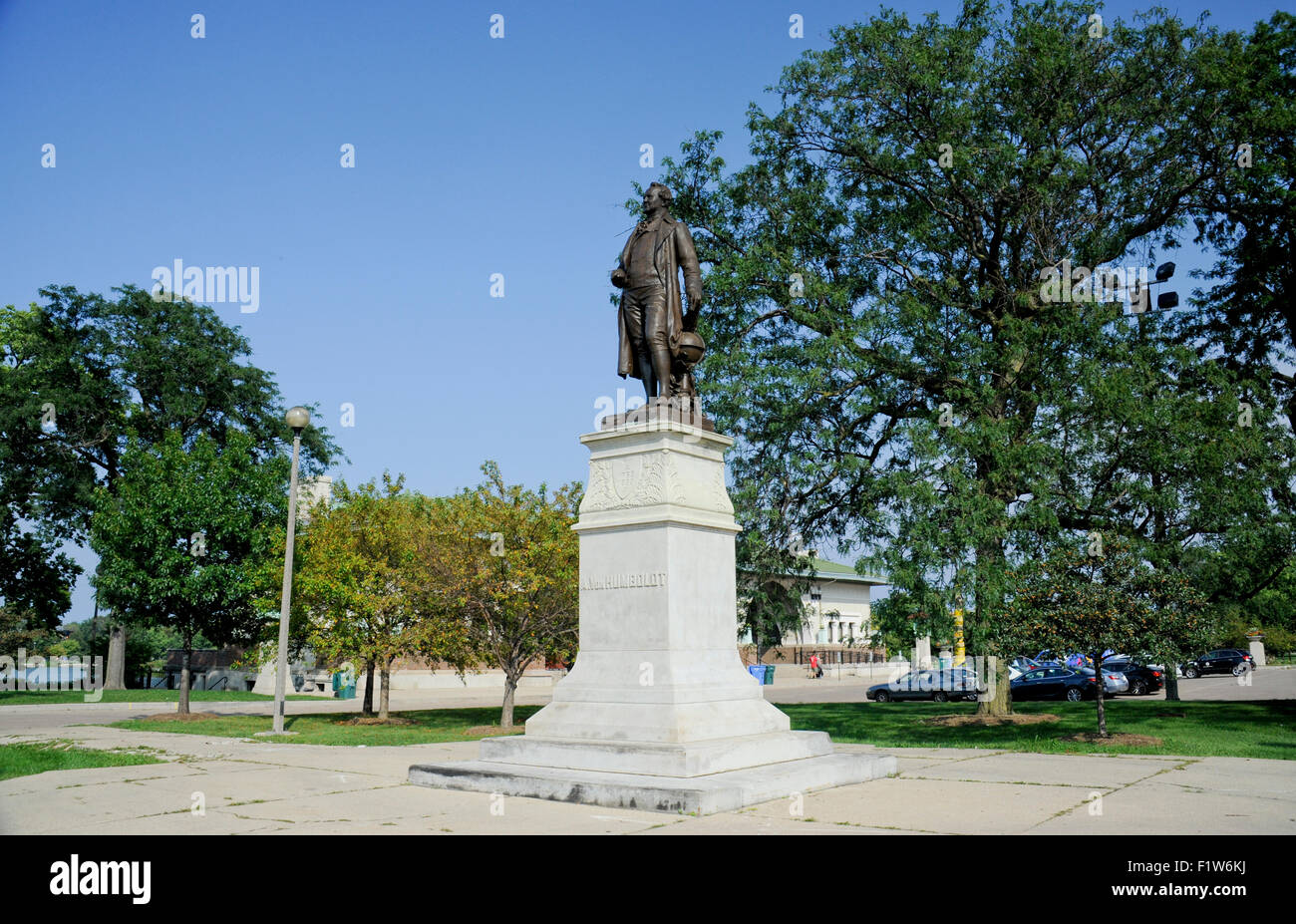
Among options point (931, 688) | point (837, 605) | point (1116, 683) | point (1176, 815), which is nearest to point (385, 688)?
point (1176, 815)

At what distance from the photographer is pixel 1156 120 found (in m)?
20.2

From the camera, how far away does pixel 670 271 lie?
1123 cm

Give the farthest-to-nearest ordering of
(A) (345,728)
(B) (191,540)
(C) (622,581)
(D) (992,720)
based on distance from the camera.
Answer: (B) (191,540)
(A) (345,728)
(D) (992,720)
(C) (622,581)

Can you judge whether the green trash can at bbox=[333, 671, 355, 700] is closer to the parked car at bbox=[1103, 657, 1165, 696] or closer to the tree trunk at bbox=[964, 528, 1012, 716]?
the parked car at bbox=[1103, 657, 1165, 696]

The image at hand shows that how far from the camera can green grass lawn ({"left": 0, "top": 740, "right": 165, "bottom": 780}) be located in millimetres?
11305

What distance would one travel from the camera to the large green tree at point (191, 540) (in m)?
23.2

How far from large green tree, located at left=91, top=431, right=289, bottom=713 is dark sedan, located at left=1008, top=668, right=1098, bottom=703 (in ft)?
81.3

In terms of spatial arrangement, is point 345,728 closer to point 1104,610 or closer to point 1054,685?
point 1104,610

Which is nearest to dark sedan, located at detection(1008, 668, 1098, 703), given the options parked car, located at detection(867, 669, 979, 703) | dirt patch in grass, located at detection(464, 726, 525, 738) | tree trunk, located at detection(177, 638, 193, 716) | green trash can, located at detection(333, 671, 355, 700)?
parked car, located at detection(867, 669, 979, 703)

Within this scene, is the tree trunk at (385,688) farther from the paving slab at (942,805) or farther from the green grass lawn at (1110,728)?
the paving slab at (942,805)

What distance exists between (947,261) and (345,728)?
55.4ft
